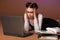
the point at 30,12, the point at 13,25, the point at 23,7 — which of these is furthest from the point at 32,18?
the point at 23,7

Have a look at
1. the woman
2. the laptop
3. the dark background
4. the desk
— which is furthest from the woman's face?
the dark background

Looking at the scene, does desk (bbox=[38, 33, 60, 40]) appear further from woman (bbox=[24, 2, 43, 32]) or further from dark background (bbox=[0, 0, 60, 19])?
dark background (bbox=[0, 0, 60, 19])

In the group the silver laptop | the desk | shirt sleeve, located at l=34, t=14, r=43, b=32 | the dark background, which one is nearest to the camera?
the desk

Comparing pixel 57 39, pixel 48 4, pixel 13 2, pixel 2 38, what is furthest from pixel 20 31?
pixel 13 2

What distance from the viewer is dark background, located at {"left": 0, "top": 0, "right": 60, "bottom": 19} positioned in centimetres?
320

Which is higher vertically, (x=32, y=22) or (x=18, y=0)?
(x=18, y=0)

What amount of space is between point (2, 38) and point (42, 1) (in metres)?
1.84

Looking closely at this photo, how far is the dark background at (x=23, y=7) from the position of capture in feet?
10.5

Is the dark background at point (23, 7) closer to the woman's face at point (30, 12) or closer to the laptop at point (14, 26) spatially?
the woman's face at point (30, 12)

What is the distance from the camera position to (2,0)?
362 cm

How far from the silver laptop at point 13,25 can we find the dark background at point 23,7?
5.44 ft

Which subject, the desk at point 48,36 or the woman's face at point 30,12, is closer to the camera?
the desk at point 48,36

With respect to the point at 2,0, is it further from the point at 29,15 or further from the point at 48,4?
the point at 29,15

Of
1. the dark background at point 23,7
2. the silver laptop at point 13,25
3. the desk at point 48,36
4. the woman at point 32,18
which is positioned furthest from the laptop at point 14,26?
the dark background at point 23,7
